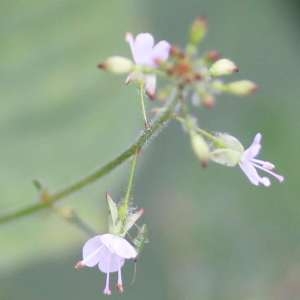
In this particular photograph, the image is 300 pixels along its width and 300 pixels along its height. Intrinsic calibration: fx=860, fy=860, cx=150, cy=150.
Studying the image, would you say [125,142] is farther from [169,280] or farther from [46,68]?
[169,280]

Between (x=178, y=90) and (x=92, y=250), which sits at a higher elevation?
(x=178, y=90)

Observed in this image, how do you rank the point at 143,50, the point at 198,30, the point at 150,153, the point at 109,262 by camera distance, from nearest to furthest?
the point at 198,30 < the point at 143,50 < the point at 109,262 < the point at 150,153

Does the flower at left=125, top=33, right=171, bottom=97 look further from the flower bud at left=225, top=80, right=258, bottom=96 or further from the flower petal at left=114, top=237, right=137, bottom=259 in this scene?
the flower petal at left=114, top=237, right=137, bottom=259

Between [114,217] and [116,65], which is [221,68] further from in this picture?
[114,217]

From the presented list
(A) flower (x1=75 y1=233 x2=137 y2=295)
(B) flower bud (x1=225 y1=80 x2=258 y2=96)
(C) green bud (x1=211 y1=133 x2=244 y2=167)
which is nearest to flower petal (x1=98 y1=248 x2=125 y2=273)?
(A) flower (x1=75 y1=233 x2=137 y2=295)

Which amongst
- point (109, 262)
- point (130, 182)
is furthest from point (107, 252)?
point (130, 182)

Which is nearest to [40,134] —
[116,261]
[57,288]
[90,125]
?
[90,125]
